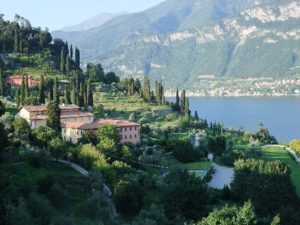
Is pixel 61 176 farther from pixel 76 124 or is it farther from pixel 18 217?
pixel 76 124

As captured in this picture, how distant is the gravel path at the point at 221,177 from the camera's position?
5791cm

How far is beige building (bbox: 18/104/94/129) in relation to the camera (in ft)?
208

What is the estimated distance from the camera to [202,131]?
3634 inches

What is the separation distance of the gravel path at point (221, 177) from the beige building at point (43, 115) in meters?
16.1

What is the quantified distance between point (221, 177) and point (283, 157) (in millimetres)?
20110

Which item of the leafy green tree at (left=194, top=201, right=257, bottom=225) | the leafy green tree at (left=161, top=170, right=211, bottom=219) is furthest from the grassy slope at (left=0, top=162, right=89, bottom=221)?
the leafy green tree at (left=194, top=201, right=257, bottom=225)

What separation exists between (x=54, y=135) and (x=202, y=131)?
4253 centimetres

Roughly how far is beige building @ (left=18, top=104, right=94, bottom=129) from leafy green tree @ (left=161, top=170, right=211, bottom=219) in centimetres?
2462

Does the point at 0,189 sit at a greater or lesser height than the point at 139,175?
greater

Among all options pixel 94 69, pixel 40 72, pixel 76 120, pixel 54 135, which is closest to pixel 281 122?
pixel 94 69

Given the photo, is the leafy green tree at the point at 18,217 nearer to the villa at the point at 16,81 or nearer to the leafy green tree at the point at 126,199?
the leafy green tree at the point at 126,199

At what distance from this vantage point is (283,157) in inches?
3120

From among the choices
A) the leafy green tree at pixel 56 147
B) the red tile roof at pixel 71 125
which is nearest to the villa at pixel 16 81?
the red tile roof at pixel 71 125

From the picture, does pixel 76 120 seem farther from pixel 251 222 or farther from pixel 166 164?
pixel 251 222
